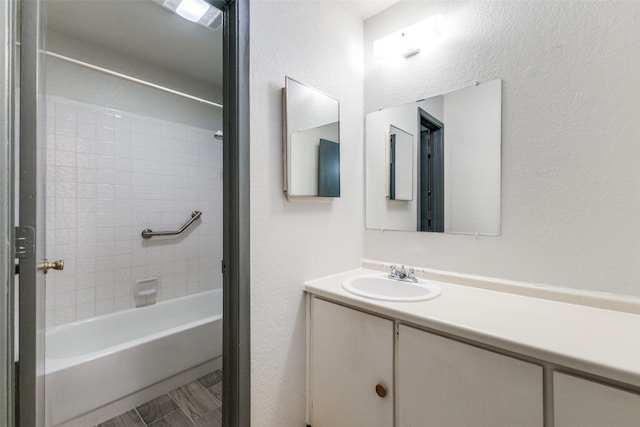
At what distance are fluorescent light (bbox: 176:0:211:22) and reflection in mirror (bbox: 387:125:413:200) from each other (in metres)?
1.33

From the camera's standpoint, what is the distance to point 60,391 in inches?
50.4

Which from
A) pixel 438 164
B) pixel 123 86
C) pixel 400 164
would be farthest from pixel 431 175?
pixel 123 86

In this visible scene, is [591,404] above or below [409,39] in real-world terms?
below

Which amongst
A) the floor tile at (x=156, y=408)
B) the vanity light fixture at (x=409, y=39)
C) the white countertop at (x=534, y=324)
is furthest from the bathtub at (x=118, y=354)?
the vanity light fixture at (x=409, y=39)

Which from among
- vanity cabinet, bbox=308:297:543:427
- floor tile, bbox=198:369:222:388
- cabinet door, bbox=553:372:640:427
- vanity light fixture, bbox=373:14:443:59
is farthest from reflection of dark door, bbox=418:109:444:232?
floor tile, bbox=198:369:222:388

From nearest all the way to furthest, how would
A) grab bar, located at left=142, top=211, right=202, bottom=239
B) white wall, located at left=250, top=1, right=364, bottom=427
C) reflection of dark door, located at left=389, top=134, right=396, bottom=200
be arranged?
white wall, located at left=250, top=1, right=364, bottom=427, reflection of dark door, located at left=389, top=134, right=396, bottom=200, grab bar, located at left=142, top=211, right=202, bottom=239

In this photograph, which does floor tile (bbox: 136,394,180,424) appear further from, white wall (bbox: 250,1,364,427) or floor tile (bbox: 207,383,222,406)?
white wall (bbox: 250,1,364,427)

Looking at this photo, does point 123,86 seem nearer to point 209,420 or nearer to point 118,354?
point 118,354

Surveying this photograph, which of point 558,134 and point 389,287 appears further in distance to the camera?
point 389,287

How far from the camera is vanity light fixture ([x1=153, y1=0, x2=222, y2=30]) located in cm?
152

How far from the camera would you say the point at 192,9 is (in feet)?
5.14

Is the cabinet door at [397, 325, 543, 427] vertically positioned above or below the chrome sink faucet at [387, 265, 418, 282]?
below

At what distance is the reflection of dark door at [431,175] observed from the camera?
58.7 inches

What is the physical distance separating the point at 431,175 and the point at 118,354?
6.83 feet
